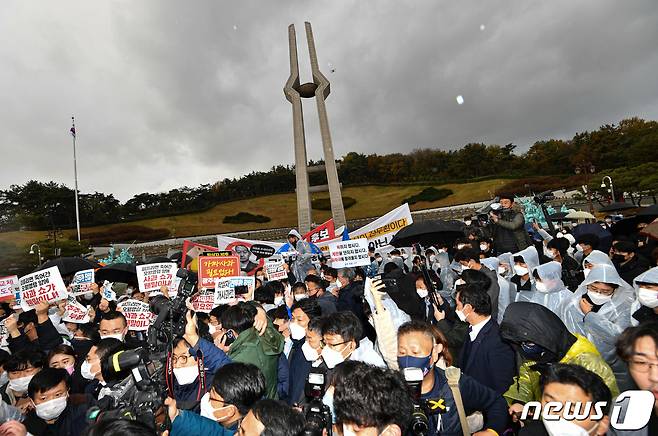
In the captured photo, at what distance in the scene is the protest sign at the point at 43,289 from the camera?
499cm

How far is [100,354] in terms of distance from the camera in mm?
3260

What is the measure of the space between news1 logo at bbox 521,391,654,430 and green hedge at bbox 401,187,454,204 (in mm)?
54631

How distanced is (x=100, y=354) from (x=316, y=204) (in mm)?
53765

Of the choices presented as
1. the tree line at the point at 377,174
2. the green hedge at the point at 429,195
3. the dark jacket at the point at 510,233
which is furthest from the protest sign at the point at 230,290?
the green hedge at the point at 429,195

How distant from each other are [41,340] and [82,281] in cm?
266

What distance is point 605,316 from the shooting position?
3299 mm

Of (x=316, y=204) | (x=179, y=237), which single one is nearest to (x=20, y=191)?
(x=179, y=237)

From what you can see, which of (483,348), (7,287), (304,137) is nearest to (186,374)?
(483,348)

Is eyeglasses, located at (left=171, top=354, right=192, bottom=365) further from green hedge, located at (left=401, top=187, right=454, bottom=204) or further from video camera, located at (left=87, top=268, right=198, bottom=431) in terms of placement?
green hedge, located at (left=401, top=187, right=454, bottom=204)

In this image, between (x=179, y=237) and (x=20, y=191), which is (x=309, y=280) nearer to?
(x=179, y=237)

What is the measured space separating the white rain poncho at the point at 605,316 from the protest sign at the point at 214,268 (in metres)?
4.87

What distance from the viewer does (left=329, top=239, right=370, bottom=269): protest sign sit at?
6.84 m

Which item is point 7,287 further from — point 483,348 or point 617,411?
point 617,411

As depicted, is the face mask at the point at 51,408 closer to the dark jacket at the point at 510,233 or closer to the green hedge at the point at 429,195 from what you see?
the dark jacket at the point at 510,233
